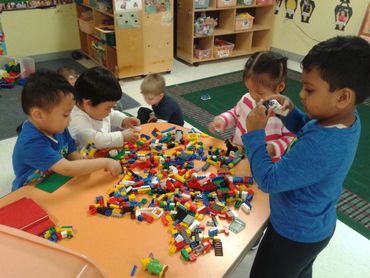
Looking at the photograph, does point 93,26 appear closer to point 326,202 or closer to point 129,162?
point 129,162

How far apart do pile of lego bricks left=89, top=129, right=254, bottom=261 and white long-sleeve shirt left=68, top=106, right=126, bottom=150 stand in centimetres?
7

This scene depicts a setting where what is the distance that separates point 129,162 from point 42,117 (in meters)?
0.40

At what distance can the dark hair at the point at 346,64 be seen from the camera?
0.85 m

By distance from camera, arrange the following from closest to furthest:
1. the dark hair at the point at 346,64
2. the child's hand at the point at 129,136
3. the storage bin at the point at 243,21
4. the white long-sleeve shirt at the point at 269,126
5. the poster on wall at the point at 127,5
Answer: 1. the dark hair at the point at 346,64
2. the white long-sleeve shirt at the point at 269,126
3. the child's hand at the point at 129,136
4. the poster on wall at the point at 127,5
5. the storage bin at the point at 243,21

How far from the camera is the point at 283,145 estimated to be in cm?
148

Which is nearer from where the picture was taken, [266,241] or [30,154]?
[266,241]

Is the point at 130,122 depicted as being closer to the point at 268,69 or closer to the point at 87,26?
the point at 268,69

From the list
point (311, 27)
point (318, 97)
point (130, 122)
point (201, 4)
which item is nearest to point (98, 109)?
point (130, 122)

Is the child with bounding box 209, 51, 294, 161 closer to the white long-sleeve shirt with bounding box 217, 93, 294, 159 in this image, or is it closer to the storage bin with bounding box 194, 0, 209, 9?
the white long-sleeve shirt with bounding box 217, 93, 294, 159

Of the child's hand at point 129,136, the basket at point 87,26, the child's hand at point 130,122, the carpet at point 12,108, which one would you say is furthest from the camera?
the basket at point 87,26

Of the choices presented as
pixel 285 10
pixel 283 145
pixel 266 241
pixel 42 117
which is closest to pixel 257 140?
pixel 266 241

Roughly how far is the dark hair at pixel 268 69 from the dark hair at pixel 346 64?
→ 624 mm

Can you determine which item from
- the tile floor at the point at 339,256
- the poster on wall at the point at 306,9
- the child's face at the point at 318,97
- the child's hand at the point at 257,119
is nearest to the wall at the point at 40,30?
the tile floor at the point at 339,256

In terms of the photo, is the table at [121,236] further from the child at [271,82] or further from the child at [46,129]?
the child at [271,82]
